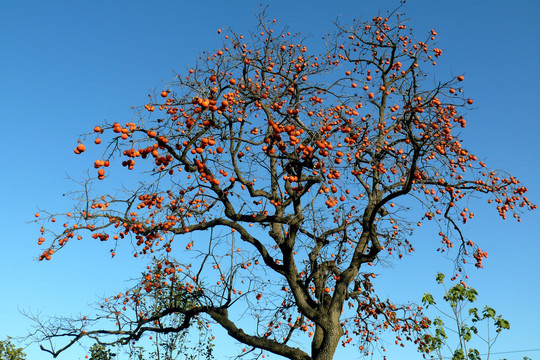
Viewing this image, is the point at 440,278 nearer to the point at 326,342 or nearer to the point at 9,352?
the point at 326,342

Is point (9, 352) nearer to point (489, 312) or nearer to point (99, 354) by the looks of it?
point (99, 354)

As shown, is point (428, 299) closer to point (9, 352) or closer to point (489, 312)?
point (489, 312)

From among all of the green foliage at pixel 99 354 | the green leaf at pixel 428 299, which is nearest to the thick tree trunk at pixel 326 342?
the green leaf at pixel 428 299

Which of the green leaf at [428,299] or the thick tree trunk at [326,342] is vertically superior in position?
the green leaf at [428,299]

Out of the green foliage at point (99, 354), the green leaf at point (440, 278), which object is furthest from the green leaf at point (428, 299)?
the green foliage at point (99, 354)

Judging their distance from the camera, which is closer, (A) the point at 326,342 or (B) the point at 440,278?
(A) the point at 326,342

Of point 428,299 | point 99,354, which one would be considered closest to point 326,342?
point 428,299

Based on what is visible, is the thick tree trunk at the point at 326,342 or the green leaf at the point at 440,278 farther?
the green leaf at the point at 440,278

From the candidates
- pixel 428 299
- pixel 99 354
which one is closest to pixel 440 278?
pixel 428 299

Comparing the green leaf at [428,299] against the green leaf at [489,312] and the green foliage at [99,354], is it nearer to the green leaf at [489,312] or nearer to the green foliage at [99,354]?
the green leaf at [489,312]

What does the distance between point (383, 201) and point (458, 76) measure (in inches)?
89.9

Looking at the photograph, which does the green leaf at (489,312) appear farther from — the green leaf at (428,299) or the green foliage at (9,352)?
the green foliage at (9,352)

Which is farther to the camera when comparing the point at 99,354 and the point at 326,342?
the point at 99,354

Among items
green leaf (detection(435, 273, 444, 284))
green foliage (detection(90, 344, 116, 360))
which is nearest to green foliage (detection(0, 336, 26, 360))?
green foliage (detection(90, 344, 116, 360))
